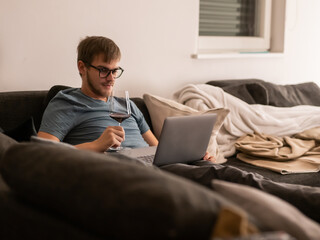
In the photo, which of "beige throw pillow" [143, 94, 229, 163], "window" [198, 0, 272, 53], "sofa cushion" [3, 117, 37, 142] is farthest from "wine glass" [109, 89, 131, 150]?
"window" [198, 0, 272, 53]

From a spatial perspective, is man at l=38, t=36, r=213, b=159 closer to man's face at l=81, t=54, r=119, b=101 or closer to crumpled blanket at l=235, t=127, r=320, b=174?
man's face at l=81, t=54, r=119, b=101

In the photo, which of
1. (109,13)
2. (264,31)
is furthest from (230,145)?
(264,31)

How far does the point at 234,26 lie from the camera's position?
13.5 ft

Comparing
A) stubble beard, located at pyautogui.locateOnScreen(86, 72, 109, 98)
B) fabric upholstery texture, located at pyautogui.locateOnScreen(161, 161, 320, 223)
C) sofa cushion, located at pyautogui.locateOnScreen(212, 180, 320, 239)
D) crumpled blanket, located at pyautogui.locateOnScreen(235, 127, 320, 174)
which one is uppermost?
stubble beard, located at pyautogui.locateOnScreen(86, 72, 109, 98)

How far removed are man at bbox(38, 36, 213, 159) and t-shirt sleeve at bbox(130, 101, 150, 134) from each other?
0.59ft

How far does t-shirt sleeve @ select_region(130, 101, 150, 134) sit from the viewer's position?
8.85 ft

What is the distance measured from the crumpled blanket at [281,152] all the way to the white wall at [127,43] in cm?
73

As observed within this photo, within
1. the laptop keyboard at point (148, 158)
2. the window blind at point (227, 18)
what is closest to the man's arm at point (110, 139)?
the laptop keyboard at point (148, 158)

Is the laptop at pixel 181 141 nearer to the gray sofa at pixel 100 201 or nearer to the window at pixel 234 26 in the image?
the gray sofa at pixel 100 201

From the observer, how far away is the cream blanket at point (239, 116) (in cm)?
305

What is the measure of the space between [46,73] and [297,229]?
6.77ft

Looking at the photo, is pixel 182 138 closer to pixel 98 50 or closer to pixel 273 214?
pixel 98 50

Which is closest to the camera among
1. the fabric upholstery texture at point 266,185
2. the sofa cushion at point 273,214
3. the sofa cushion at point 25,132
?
the sofa cushion at point 273,214

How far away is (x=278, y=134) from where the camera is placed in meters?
3.27
